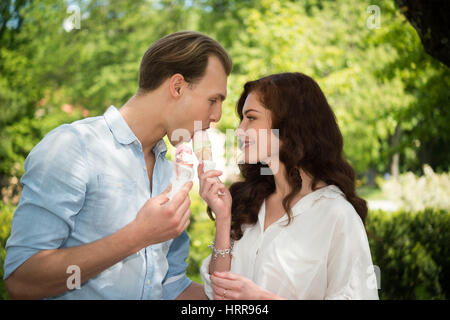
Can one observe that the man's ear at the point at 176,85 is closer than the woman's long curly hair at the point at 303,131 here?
Yes

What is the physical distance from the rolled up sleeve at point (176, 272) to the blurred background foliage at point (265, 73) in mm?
3047

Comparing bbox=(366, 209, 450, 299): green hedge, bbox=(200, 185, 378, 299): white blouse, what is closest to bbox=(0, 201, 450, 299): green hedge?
bbox=(366, 209, 450, 299): green hedge

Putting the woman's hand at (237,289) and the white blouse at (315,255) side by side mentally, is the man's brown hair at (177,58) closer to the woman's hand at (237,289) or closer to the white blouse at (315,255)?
the white blouse at (315,255)

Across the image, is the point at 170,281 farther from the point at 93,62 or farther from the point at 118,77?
the point at 93,62

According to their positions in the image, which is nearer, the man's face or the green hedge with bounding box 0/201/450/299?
the man's face

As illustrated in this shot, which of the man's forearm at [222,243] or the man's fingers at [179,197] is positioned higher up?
the man's fingers at [179,197]

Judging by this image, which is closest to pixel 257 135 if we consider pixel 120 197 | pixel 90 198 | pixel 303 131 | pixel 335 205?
pixel 303 131

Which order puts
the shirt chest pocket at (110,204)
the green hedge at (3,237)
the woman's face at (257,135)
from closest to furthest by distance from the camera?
the shirt chest pocket at (110,204)
the woman's face at (257,135)
the green hedge at (3,237)

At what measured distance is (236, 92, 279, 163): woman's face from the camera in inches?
109

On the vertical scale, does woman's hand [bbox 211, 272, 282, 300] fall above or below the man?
below

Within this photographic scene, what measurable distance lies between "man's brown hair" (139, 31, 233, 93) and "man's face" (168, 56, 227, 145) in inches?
2.0

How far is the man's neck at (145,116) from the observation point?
250 centimetres

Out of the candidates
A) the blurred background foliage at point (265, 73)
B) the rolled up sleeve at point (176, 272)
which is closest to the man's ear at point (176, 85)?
the rolled up sleeve at point (176, 272)

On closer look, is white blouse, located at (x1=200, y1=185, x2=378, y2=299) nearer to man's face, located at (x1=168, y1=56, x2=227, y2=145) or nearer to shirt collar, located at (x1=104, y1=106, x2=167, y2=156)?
man's face, located at (x1=168, y1=56, x2=227, y2=145)
